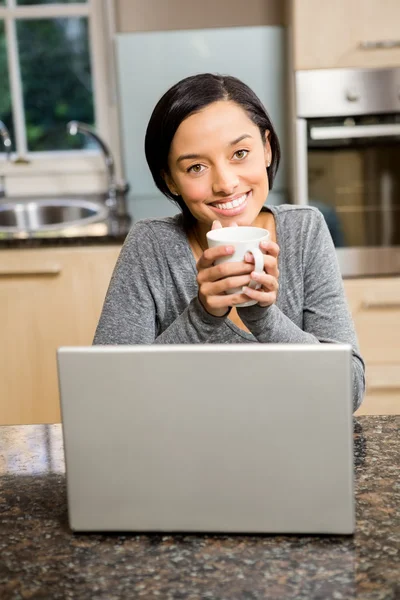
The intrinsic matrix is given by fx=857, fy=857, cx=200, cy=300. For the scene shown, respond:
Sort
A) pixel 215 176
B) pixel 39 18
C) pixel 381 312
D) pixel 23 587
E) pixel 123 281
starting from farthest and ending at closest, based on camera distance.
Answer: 1. pixel 39 18
2. pixel 381 312
3. pixel 123 281
4. pixel 215 176
5. pixel 23 587

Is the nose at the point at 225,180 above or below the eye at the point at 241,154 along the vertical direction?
below

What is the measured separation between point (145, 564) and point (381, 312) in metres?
1.78

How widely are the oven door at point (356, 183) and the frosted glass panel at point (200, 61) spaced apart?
377 mm

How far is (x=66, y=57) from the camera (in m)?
3.27

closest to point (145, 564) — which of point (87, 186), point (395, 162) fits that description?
point (395, 162)

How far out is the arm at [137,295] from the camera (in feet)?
4.61

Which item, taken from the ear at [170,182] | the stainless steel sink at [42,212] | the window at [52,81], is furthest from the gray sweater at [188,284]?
the window at [52,81]

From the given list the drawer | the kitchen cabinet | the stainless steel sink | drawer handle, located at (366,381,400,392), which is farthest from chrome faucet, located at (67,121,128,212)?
drawer handle, located at (366,381,400,392)

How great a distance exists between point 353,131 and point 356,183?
0.16 metres

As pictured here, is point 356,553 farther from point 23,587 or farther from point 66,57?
point 66,57

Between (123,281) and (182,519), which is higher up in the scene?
(123,281)

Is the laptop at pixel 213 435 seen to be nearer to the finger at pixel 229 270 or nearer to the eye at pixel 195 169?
the finger at pixel 229 270

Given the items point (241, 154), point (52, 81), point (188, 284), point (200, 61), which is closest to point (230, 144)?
point (241, 154)

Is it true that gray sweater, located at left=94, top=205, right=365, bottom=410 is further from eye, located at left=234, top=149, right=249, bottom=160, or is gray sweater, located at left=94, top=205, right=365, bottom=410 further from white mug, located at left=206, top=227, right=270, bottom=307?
white mug, located at left=206, top=227, right=270, bottom=307
